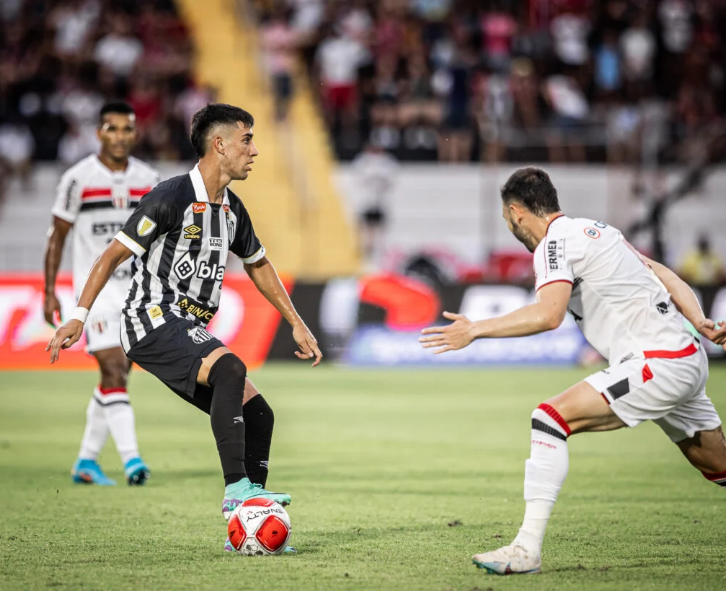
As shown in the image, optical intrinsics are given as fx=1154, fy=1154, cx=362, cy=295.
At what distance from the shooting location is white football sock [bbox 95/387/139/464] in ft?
28.3

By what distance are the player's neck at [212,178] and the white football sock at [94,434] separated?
302 centimetres

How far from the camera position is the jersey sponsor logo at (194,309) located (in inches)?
248

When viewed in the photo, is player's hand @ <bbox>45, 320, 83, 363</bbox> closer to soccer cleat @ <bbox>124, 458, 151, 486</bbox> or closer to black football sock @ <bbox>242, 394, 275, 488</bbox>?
black football sock @ <bbox>242, 394, 275, 488</bbox>

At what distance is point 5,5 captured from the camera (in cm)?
2561

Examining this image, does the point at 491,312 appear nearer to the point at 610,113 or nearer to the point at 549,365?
the point at 549,365

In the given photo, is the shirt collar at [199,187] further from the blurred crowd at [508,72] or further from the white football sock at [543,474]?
the blurred crowd at [508,72]

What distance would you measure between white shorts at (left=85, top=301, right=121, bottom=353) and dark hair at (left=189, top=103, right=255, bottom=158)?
266cm

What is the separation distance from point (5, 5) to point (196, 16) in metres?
4.30

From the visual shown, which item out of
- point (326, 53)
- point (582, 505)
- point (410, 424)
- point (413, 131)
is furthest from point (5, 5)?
point (582, 505)

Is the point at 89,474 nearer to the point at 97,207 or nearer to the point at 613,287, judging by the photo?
the point at 97,207

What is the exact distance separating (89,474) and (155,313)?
2.87 m

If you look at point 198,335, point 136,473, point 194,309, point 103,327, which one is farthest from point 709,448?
point 103,327

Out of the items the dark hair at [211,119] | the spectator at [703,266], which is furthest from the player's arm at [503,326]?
the spectator at [703,266]

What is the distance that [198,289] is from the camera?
6324 mm
